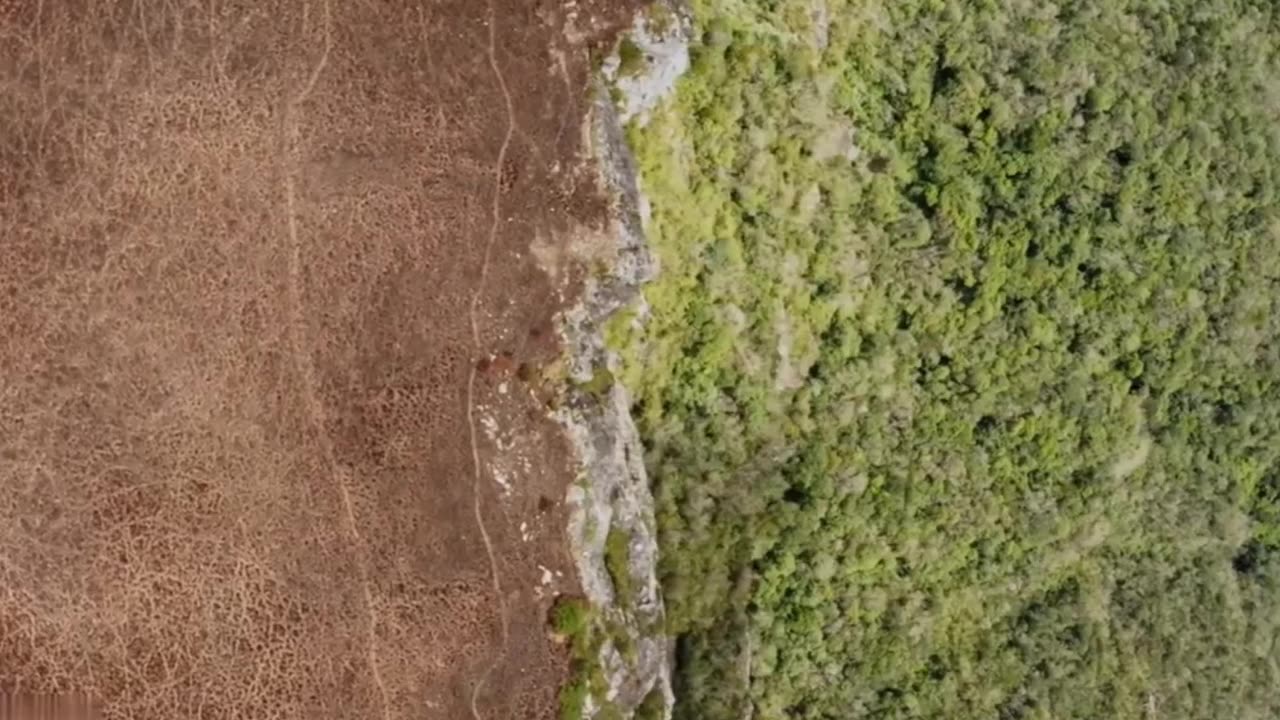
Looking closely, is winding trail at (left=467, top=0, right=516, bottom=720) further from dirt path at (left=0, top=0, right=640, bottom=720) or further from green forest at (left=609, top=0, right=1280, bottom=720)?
green forest at (left=609, top=0, right=1280, bottom=720)

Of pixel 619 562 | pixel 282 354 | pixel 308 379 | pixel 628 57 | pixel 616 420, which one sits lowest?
pixel 619 562

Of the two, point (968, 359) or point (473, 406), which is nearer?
point (473, 406)

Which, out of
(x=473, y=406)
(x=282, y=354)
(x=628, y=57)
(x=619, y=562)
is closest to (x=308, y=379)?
(x=282, y=354)

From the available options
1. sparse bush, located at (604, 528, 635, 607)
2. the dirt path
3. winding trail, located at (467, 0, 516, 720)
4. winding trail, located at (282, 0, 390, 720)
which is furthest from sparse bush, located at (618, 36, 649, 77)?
sparse bush, located at (604, 528, 635, 607)

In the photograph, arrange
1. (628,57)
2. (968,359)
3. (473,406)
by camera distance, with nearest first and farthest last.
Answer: (473,406)
(628,57)
(968,359)

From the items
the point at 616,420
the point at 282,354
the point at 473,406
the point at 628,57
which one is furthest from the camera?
the point at 616,420

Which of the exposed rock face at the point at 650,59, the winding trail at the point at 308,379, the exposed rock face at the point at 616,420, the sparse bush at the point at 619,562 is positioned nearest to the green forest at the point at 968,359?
the exposed rock face at the point at 650,59

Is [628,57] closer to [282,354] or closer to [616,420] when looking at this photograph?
[616,420]
